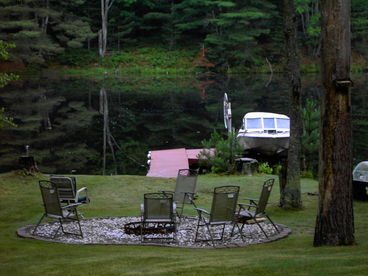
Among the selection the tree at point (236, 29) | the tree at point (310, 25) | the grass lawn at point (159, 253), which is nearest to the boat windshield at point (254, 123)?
the grass lawn at point (159, 253)

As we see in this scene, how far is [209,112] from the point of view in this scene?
3534 cm

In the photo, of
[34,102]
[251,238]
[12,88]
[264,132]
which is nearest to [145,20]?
[12,88]

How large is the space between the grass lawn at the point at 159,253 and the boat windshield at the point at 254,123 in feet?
32.1

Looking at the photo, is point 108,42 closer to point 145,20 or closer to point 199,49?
point 145,20

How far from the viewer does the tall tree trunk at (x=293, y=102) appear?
12.2 m

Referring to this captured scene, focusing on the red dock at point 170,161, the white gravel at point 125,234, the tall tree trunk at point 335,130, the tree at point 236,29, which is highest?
the tree at point 236,29

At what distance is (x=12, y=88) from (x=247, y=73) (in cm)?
2108

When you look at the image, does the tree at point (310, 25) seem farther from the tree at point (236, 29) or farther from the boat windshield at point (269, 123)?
the boat windshield at point (269, 123)

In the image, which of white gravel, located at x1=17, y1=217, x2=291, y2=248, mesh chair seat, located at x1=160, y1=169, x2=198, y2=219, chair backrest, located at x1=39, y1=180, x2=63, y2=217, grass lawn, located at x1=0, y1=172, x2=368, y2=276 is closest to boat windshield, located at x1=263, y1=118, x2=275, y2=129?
grass lawn, located at x1=0, y1=172, x2=368, y2=276

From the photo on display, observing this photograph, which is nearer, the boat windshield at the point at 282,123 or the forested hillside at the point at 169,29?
the boat windshield at the point at 282,123

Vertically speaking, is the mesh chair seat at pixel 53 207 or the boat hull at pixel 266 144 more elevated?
the mesh chair seat at pixel 53 207

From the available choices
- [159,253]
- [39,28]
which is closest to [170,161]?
[159,253]

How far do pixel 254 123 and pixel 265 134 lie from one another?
1.25m

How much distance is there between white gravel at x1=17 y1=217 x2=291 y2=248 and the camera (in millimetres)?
9006
